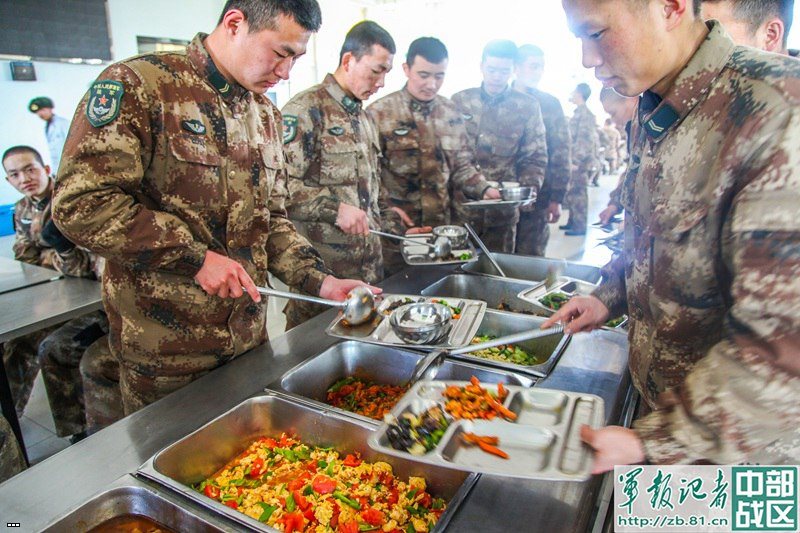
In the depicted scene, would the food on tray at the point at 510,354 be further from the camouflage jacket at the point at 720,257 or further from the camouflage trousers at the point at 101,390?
the camouflage trousers at the point at 101,390

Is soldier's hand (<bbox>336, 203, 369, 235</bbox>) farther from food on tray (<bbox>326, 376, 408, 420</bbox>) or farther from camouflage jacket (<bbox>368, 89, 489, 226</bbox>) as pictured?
camouflage jacket (<bbox>368, 89, 489, 226</bbox>)

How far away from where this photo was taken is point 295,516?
3.42 ft

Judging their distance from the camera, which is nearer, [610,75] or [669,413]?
[669,413]

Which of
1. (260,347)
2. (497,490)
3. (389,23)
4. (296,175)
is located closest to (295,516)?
(497,490)

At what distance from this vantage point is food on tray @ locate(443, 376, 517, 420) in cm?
100

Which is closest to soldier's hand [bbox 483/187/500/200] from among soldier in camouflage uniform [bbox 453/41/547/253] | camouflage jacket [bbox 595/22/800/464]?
soldier in camouflage uniform [bbox 453/41/547/253]

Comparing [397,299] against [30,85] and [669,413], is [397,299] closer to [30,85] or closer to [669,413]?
[669,413]

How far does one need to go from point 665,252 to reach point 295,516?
3.20ft

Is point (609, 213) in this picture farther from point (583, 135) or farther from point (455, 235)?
point (583, 135)

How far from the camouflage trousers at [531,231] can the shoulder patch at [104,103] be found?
13.0 feet

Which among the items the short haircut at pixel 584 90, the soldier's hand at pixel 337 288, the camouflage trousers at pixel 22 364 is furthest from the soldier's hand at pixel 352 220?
the short haircut at pixel 584 90

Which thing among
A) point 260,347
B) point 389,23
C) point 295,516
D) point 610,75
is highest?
point 389,23

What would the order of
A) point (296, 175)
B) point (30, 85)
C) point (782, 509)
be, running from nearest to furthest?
point (782, 509), point (296, 175), point (30, 85)

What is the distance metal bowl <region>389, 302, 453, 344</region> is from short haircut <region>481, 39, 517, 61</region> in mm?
3012
